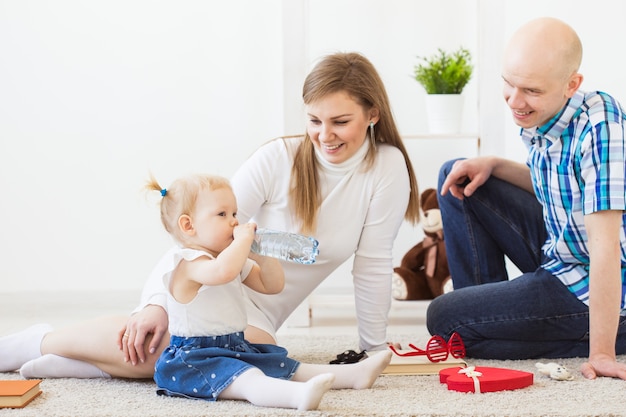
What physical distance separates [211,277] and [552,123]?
2.51ft

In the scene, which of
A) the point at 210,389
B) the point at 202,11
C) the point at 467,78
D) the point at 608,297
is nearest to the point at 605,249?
the point at 608,297

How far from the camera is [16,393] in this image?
1.39 m

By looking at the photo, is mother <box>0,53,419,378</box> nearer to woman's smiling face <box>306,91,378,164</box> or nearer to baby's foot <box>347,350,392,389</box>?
woman's smiling face <box>306,91,378,164</box>

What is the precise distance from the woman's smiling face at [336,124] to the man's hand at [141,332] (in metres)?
0.48

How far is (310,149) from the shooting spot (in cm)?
182

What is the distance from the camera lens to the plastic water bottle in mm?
1490

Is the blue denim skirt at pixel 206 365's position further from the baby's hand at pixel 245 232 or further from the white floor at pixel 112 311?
the white floor at pixel 112 311

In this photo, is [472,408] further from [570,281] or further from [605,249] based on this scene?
[570,281]

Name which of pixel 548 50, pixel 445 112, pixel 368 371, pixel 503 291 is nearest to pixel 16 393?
pixel 368 371

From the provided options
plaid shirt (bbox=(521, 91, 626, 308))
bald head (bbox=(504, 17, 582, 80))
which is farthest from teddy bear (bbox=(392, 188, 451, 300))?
bald head (bbox=(504, 17, 582, 80))

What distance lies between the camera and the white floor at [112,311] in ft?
8.17

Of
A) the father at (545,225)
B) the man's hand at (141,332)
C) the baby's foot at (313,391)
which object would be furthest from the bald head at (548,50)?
the man's hand at (141,332)

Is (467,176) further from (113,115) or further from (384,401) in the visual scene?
(113,115)

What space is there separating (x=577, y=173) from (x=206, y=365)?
823 millimetres
